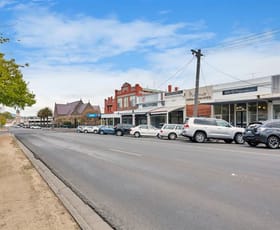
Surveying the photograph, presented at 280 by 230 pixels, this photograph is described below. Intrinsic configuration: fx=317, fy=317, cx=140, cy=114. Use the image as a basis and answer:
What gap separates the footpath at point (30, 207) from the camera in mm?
4977

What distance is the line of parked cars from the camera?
18203mm

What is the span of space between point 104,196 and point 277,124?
1425 centimetres

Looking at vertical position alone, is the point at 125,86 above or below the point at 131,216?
above

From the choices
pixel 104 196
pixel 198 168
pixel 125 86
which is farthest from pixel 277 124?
pixel 125 86

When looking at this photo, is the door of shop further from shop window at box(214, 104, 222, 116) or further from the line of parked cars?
the line of parked cars

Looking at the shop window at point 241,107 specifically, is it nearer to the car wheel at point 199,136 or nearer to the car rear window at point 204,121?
the car rear window at point 204,121

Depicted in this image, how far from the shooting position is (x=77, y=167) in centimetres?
1131

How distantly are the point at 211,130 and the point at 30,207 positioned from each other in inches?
755

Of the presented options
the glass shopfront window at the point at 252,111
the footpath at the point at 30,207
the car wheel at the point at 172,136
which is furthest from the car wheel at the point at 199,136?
the footpath at the point at 30,207

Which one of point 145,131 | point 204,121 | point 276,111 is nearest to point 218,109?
point 276,111

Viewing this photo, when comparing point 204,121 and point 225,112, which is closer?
point 204,121

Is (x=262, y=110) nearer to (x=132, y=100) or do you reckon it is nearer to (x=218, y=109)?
(x=218, y=109)

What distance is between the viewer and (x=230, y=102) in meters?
30.6

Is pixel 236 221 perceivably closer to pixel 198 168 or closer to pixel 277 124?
pixel 198 168
